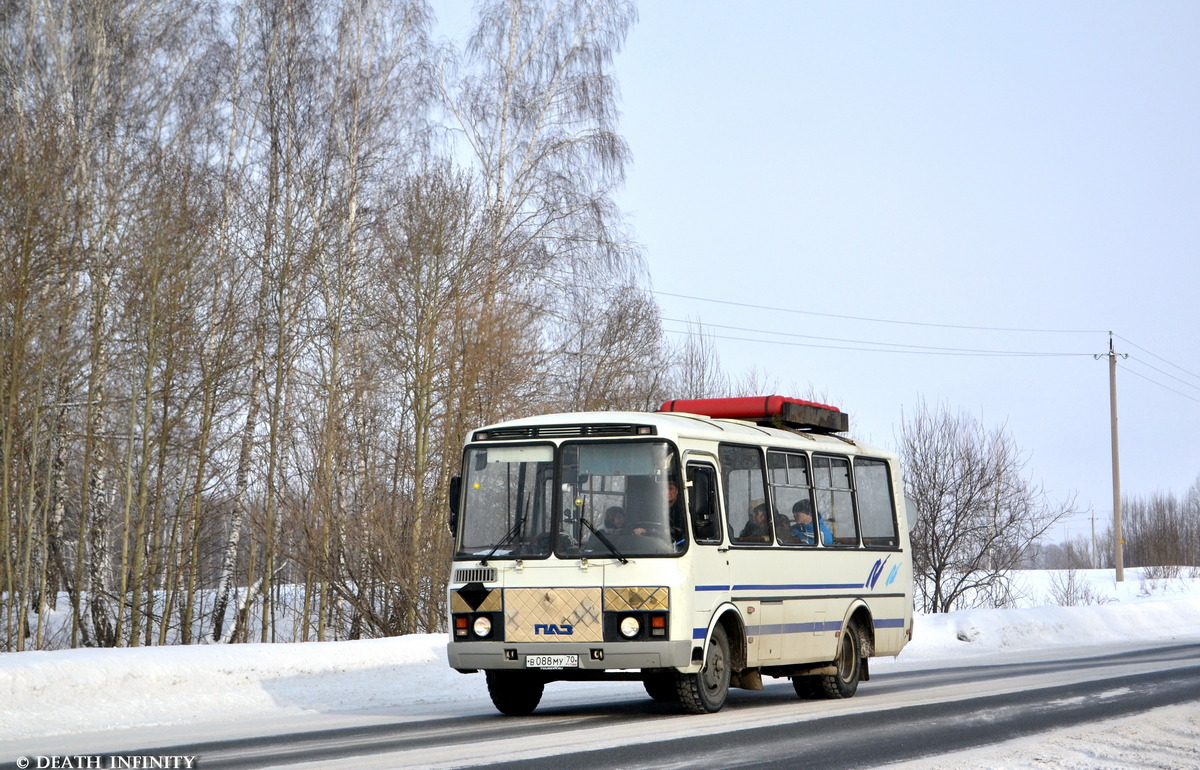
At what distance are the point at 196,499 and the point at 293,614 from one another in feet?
15.5

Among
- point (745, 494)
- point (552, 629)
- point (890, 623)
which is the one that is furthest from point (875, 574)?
point (552, 629)

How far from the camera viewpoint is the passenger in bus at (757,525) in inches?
528

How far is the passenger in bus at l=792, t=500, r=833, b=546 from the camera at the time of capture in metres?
14.4

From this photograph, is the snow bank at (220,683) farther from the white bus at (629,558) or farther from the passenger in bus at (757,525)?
the passenger in bus at (757,525)

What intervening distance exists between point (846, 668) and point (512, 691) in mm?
4230

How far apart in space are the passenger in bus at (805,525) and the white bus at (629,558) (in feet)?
0.12

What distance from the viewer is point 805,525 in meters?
14.6

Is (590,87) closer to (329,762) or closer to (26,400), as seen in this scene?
(26,400)

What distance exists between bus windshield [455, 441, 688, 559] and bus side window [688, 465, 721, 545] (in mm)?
166

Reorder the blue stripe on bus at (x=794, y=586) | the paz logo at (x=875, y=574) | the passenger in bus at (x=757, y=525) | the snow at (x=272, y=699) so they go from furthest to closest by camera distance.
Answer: the paz logo at (x=875, y=574)
the passenger in bus at (x=757, y=525)
the blue stripe on bus at (x=794, y=586)
the snow at (x=272, y=699)

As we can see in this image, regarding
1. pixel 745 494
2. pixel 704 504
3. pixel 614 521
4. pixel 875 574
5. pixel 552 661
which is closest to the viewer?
pixel 552 661

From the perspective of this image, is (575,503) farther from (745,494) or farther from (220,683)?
(220,683)

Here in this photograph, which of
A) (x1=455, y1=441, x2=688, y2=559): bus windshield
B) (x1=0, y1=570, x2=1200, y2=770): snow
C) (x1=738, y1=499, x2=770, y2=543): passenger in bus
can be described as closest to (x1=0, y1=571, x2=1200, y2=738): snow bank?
(x1=0, y1=570, x2=1200, y2=770): snow

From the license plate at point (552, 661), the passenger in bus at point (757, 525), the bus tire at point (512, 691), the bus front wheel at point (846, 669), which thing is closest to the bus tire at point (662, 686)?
the license plate at point (552, 661)
